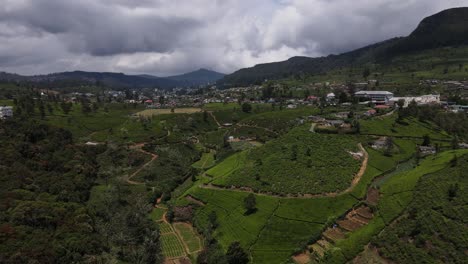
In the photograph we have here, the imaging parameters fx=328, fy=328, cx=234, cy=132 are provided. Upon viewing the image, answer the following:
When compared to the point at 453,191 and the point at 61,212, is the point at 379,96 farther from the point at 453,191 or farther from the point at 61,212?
the point at 61,212

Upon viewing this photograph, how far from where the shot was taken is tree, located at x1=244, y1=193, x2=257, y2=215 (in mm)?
57438

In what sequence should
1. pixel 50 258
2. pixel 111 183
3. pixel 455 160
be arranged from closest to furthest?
1. pixel 50 258
2. pixel 455 160
3. pixel 111 183

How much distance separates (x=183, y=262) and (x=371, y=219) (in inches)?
1187

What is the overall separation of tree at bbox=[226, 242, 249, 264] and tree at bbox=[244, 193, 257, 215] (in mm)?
11502

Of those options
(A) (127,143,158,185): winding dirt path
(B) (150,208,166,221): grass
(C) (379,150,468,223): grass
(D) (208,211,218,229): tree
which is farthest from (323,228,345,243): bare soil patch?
(A) (127,143,158,185): winding dirt path

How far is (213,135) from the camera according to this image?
122625 millimetres

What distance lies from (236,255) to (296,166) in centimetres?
2802

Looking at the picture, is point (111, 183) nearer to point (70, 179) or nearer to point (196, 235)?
point (70, 179)

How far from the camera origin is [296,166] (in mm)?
68438

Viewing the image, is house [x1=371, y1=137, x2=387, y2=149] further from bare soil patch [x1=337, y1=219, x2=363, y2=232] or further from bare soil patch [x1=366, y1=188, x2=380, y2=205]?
bare soil patch [x1=337, y1=219, x2=363, y2=232]

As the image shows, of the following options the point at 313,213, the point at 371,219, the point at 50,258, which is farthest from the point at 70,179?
the point at 371,219

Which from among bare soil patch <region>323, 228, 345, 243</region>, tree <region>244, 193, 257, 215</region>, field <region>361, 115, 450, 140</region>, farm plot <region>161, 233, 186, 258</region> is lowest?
farm plot <region>161, 233, 186, 258</region>

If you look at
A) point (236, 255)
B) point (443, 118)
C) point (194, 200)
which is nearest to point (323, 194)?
point (236, 255)

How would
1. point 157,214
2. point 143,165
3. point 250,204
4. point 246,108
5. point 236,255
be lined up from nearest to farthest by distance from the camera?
point 236,255 → point 250,204 → point 157,214 → point 143,165 → point 246,108
